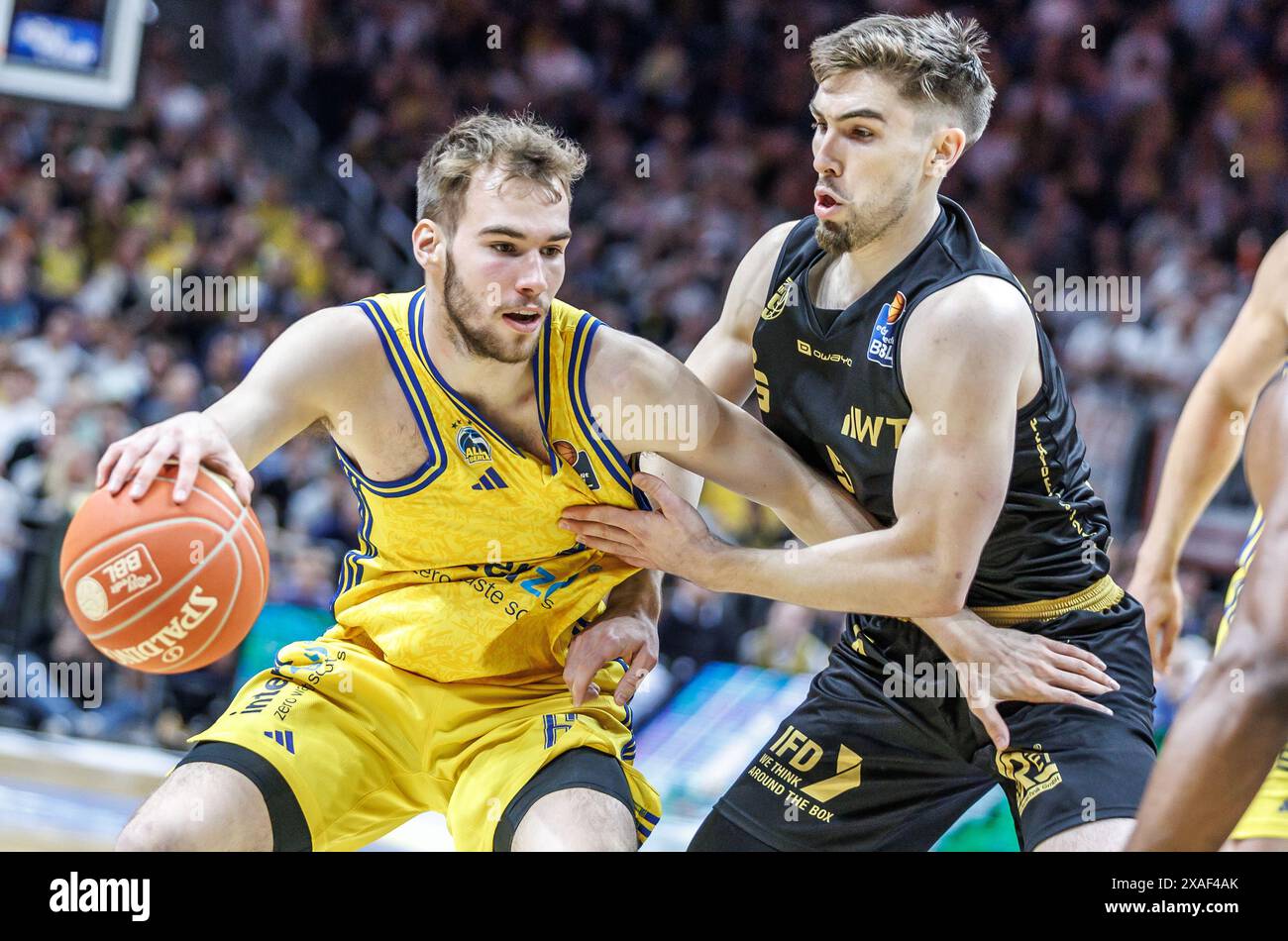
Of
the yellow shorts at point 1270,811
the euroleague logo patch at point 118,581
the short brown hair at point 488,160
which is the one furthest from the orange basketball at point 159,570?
the yellow shorts at point 1270,811

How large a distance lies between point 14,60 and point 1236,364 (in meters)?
5.70

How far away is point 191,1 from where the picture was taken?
12508mm

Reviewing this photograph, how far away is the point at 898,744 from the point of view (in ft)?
12.2

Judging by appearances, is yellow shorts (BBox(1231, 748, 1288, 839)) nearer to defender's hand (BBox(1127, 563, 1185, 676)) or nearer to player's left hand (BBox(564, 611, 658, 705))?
defender's hand (BBox(1127, 563, 1185, 676))

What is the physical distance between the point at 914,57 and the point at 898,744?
1730 millimetres

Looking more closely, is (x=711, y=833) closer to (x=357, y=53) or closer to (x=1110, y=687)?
(x=1110, y=687)

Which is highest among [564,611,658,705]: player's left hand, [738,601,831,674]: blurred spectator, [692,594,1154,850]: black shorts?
[564,611,658,705]: player's left hand

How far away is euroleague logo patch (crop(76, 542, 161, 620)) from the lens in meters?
3.05

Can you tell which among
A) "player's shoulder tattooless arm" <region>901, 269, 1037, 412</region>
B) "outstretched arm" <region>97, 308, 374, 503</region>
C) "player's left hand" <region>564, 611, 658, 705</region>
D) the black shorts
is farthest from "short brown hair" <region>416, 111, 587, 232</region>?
the black shorts

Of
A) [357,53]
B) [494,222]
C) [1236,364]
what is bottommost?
[1236,364]

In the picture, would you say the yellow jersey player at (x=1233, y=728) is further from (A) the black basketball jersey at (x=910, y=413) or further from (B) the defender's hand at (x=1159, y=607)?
(B) the defender's hand at (x=1159, y=607)

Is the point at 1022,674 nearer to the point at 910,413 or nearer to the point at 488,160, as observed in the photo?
the point at 910,413
